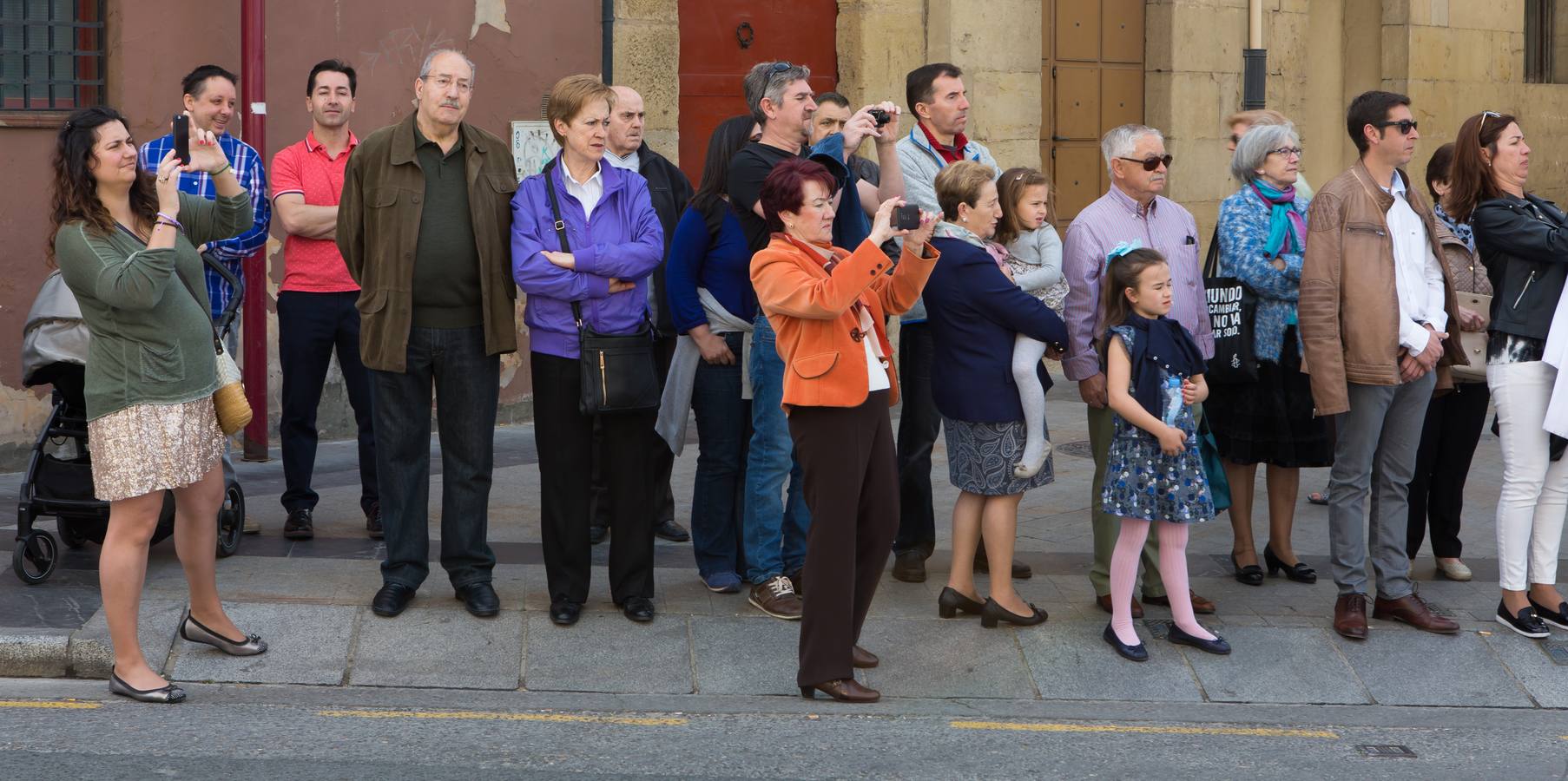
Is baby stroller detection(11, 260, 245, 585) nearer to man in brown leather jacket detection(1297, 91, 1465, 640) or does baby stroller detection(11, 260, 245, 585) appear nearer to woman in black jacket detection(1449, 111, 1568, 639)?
man in brown leather jacket detection(1297, 91, 1465, 640)

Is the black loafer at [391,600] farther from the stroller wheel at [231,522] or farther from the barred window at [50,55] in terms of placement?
the barred window at [50,55]

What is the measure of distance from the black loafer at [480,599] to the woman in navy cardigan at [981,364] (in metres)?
1.67

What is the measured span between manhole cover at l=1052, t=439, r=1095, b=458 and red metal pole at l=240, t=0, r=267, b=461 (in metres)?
4.47

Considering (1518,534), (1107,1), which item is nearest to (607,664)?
(1518,534)

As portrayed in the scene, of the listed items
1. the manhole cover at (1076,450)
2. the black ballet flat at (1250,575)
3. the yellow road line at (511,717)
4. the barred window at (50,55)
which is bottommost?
the yellow road line at (511,717)

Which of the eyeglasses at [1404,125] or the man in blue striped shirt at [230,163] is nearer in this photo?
the eyeglasses at [1404,125]

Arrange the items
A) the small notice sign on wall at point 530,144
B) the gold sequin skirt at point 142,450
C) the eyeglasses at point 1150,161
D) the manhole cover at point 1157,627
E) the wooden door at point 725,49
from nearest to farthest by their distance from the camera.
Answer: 1. the gold sequin skirt at point 142,450
2. the manhole cover at point 1157,627
3. the eyeglasses at point 1150,161
4. the small notice sign on wall at point 530,144
5. the wooden door at point 725,49

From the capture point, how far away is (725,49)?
37.4 feet

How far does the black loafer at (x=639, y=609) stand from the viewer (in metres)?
6.44

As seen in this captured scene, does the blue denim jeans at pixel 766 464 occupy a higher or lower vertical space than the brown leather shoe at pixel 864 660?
higher

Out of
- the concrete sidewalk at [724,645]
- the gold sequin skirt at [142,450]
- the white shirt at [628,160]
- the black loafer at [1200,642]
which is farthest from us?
the white shirt at [628,160]

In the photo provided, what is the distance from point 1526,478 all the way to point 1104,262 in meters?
1.82

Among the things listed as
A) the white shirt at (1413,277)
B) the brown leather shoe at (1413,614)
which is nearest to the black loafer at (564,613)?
the brown leather shoe at (1413,614)

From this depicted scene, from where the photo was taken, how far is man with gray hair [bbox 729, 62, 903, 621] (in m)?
6.38
